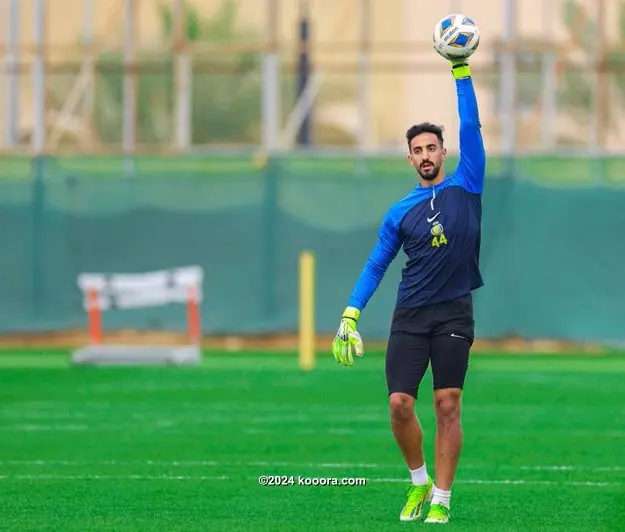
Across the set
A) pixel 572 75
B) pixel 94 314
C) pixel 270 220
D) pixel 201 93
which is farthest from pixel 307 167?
pixel 201 93

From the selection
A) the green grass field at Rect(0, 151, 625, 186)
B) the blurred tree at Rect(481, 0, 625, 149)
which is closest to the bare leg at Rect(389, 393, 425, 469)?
the green grass field at Rect(0, 151, 625, 186)

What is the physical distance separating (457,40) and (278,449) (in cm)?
496

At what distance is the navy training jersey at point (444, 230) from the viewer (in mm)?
10570

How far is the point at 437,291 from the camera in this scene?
10.6 meters

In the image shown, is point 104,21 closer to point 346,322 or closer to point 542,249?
point 542,249

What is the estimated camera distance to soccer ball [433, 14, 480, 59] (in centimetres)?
1052

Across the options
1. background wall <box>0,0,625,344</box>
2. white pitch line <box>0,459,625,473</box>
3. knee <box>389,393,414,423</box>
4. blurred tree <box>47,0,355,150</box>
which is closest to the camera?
knee <box>389,393,414,423</box>

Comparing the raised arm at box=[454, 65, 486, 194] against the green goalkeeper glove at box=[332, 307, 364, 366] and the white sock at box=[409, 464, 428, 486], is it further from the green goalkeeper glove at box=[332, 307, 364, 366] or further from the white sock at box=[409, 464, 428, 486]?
the white sock at box=[409, 464, 428, 486]

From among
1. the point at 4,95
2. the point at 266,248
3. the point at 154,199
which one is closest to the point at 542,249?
the point at 266,248

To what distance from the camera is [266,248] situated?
94.2ft

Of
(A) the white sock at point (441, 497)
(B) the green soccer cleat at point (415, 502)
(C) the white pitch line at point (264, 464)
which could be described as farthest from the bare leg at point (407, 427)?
(C) the white pitch line at point (264, 464)

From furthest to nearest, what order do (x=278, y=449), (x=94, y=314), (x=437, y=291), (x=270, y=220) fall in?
(x=270, y=220) < (x=94, y=314) < (x=278, y=449) < (x=437, y=291)

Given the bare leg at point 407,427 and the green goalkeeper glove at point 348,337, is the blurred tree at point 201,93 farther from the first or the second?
the bare leg at point 407,427

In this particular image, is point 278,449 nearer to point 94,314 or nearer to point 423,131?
point 423,131
